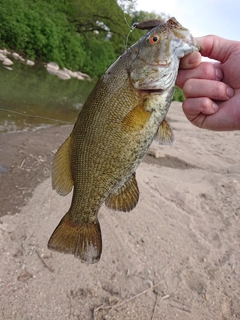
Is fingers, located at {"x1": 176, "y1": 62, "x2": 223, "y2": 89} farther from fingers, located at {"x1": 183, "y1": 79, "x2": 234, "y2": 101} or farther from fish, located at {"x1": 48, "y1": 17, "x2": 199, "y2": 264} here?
fish, located at {"x1": 48, "y1": 17, "x2": 199, "y2": 264}

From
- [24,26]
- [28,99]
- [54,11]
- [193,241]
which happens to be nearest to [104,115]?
[193,241]

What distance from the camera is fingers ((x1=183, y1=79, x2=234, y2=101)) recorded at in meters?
2.19

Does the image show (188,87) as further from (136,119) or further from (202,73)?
(136,119)

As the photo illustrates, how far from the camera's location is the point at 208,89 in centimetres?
219

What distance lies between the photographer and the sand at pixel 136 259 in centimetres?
312

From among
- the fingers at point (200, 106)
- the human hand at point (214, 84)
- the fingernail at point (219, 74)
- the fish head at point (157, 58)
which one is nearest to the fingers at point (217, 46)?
the human hand at point (214, 84)

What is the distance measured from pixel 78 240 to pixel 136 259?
173cm

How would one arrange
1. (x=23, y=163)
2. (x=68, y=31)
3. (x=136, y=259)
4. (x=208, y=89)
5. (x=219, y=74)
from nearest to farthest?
(x=208, y=89) → (x=219, y=74) → (x=136, y=259) → (x=23, y=163) → (x=68, y=31)

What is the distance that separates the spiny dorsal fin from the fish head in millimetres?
638

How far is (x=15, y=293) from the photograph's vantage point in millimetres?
3078

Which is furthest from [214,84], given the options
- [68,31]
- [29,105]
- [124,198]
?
[68,31]

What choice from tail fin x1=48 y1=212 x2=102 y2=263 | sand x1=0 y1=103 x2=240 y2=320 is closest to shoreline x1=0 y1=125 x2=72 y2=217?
sand x1=0 y1=103 x2=240 y2=320

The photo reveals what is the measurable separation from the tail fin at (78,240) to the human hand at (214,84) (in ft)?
3.78

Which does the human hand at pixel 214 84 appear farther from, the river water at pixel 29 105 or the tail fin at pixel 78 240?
the river water at pixel 29 105
